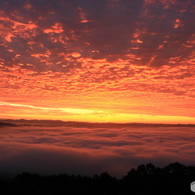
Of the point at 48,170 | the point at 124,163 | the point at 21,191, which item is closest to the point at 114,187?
the point at 21,191

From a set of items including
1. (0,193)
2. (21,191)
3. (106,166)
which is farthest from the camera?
(106,166)

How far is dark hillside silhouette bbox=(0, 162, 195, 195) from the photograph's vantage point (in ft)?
138

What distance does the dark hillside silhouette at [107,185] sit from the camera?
41.9 metres

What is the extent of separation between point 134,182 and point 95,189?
30.6 feet

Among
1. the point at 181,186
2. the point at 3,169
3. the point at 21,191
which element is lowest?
the point at 3,169

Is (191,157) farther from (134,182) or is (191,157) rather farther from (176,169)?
(134,182)

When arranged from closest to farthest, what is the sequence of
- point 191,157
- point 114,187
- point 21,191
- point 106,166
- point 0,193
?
point 0,193
point 21,191
point 114,187
point 191,157
point 106,166

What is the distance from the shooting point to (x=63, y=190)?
A: 1743 inches

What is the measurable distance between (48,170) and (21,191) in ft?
533

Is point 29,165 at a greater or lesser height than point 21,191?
lesser

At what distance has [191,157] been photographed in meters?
176

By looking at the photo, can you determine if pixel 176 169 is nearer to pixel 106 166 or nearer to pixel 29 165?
pixel 106 166

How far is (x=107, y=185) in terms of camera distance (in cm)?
4809

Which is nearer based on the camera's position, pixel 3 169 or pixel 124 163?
pixel 124 163
